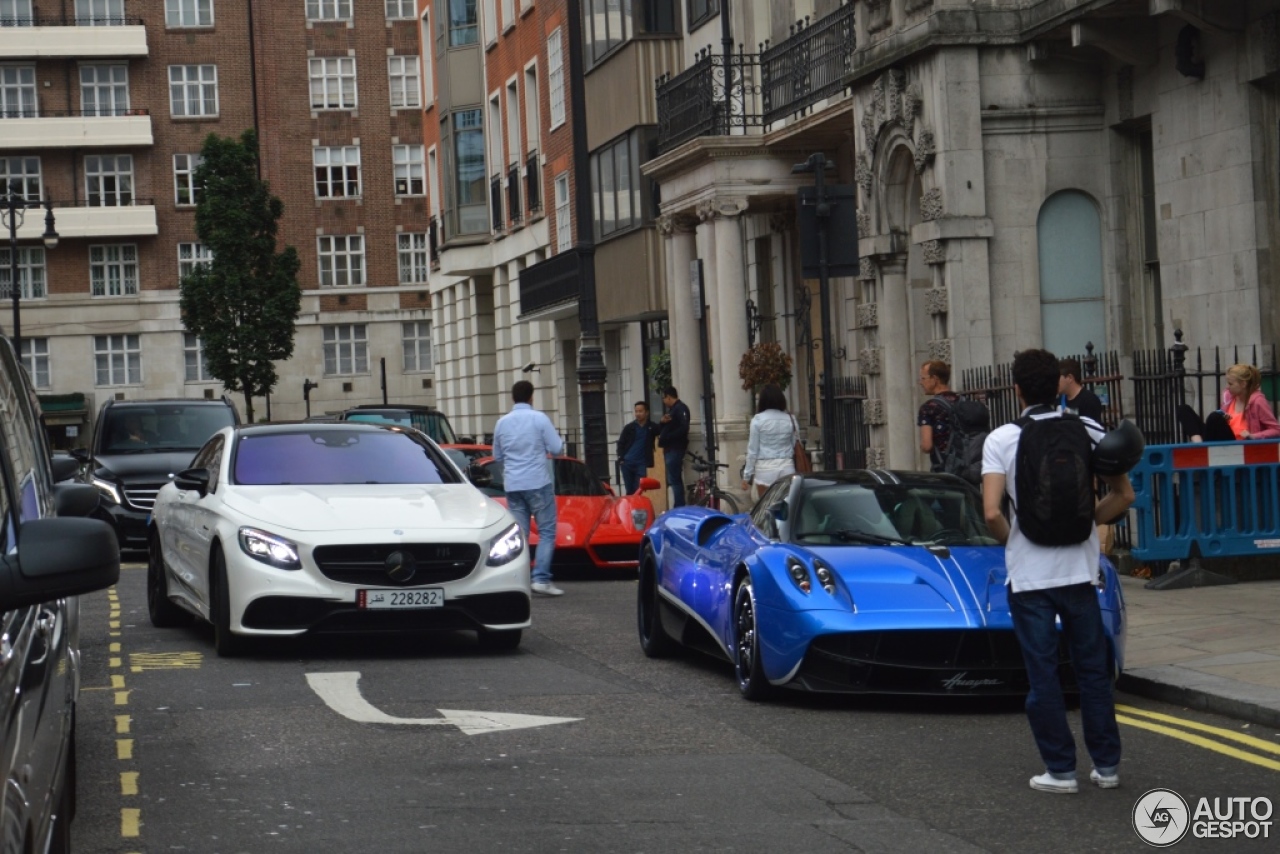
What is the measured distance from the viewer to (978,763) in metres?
8.59

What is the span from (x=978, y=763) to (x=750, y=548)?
2.68 meters

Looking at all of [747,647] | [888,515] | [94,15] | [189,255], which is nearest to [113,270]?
[189,255]

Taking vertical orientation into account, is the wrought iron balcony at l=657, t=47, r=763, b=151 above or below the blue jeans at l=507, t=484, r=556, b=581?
above

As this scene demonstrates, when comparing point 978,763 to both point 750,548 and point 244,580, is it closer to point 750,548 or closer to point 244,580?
point 750,548

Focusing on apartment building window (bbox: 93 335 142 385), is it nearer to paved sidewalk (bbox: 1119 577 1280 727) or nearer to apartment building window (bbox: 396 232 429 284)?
apartment building window (bbox: 396 232 429 284)

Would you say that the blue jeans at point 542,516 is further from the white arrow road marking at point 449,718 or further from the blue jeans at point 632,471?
the blue jeans at point 632,471

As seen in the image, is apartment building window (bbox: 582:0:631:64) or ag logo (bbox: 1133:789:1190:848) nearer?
ag logo (bbox: 1133:789:1190:848)

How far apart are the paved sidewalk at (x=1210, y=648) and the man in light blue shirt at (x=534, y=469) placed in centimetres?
508

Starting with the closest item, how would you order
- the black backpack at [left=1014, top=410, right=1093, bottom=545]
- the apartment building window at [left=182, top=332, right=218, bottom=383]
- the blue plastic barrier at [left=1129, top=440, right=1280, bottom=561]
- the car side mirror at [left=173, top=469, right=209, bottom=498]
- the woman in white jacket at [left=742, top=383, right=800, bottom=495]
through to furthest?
1. the black backpack at [left=1014, top=410, right=1093, bottom=545]
2. the car side mirror at [left=173, top=469, right=209, bottom=498]
3. the blue plastic barrier at [left=1129, top=440, right=1280, bottom=561]
4. the woman in white jacket at [left=742, top=383, right=800, bottom=495]
5. the apartment building window at [left=182, top=332, right=218, bottom=383]

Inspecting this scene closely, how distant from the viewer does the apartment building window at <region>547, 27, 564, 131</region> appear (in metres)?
41.5

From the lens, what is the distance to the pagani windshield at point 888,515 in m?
11.0

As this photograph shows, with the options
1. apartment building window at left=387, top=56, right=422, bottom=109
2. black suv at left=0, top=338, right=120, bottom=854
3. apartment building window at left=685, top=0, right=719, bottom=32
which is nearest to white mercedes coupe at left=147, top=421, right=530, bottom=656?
black suv at left=0, top=338, right=120, bottom=854

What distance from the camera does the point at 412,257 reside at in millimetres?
75438

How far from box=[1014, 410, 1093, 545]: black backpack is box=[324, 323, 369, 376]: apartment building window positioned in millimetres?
67394
